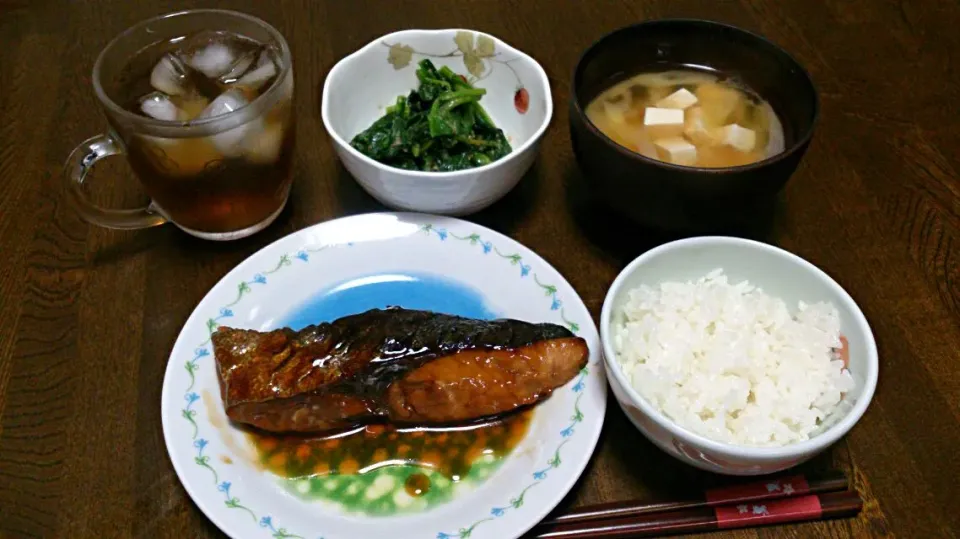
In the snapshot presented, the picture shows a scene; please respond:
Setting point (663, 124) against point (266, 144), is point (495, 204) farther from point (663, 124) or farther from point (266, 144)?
point (266, 144)

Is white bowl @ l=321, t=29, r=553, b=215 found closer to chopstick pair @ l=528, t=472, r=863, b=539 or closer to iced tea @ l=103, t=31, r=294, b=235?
iced tea @ l=103, t=31, r=294, b=235

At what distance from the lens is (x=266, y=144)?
77.4 inches

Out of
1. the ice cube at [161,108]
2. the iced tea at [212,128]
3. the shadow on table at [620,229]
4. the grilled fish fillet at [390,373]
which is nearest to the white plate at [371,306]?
the grilled fish fillet at [390,373]

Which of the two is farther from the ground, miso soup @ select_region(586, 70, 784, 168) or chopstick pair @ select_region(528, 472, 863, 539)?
miso soup @ select_region(586, 70, 784, 168)

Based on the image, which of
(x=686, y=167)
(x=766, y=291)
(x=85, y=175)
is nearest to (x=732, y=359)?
(x=766, y=291)

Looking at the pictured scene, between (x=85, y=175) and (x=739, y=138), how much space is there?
1814 millimetres

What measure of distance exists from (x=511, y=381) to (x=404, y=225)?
625mm

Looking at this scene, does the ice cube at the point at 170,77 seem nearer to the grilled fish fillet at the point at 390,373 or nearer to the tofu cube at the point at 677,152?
the grilled fish fillet at the point at 390,373

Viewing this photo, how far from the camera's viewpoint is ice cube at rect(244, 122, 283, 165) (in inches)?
75.9

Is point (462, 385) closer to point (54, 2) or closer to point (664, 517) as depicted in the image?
point (664, 517)

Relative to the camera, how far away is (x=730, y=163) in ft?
6.63

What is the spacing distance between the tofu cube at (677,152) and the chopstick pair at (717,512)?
87 centimetres

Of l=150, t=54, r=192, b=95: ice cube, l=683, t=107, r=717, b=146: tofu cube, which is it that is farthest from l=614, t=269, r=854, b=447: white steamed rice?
l=150, t=54, r=192, b=95: ice cube

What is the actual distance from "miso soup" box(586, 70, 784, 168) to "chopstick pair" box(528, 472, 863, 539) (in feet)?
2.90
